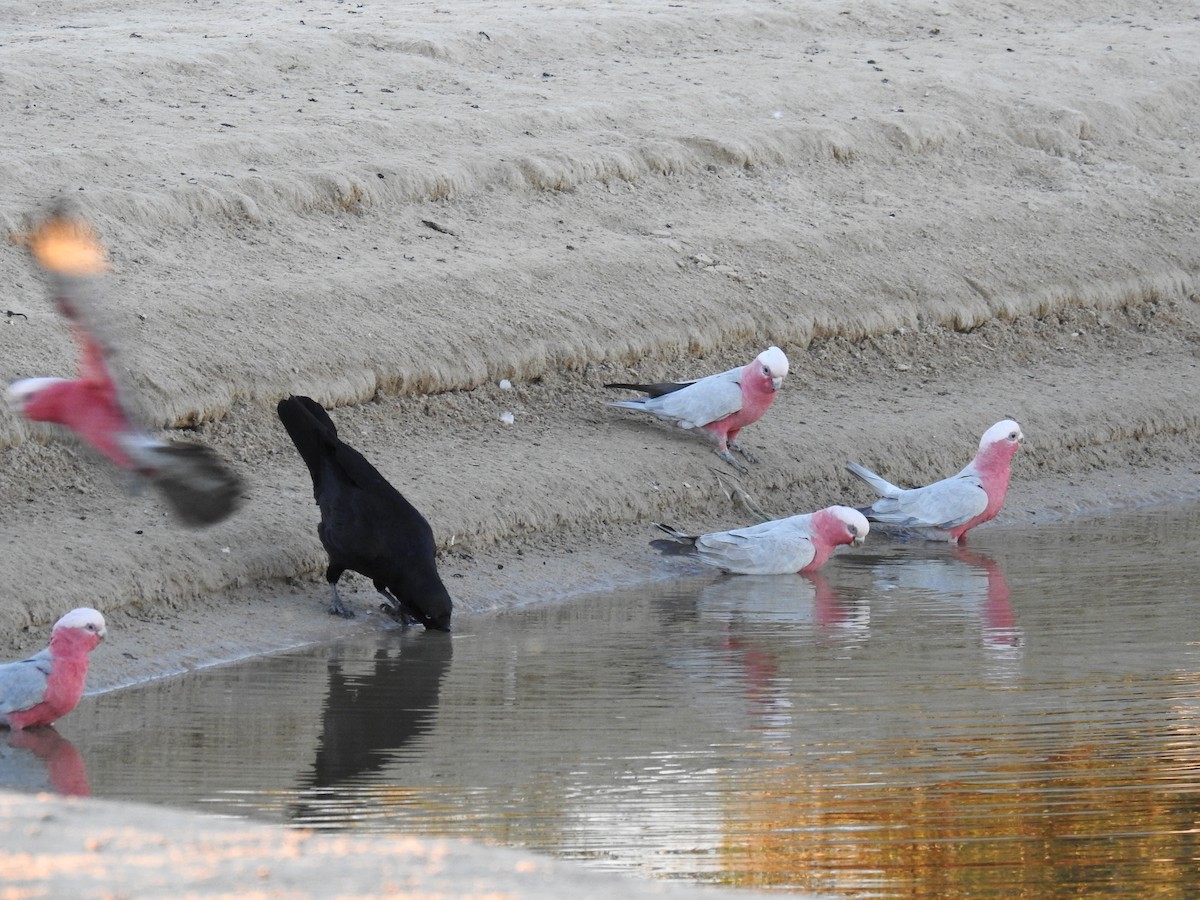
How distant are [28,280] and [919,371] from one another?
5185 millimetres

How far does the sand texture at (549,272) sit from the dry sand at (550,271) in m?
0.03

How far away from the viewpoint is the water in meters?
4.99

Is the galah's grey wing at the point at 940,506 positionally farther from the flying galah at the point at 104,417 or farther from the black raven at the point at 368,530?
the flying galah at the point at 104,417

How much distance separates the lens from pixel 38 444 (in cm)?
827

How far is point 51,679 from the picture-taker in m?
6.18

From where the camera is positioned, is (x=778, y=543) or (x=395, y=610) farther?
(x=778, y=543)

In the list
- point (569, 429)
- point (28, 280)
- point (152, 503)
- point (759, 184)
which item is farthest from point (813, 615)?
point (759, 184)

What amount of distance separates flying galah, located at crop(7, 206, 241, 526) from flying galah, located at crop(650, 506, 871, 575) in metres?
3.29

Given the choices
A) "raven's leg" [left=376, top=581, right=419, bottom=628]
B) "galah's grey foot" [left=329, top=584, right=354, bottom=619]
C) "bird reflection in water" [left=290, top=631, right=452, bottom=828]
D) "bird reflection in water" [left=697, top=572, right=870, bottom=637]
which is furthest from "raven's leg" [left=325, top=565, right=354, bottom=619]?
"bird reflection in water" [left=697, top=572, right=870, bottom=637]

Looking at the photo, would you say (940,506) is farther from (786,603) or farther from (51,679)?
(51,679)

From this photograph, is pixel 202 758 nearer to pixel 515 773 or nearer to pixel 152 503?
pixel 515 773

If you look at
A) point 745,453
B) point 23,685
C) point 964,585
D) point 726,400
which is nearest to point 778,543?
point 964,585

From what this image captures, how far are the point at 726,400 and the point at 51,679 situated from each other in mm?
4187

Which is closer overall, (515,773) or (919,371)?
(515,773)
